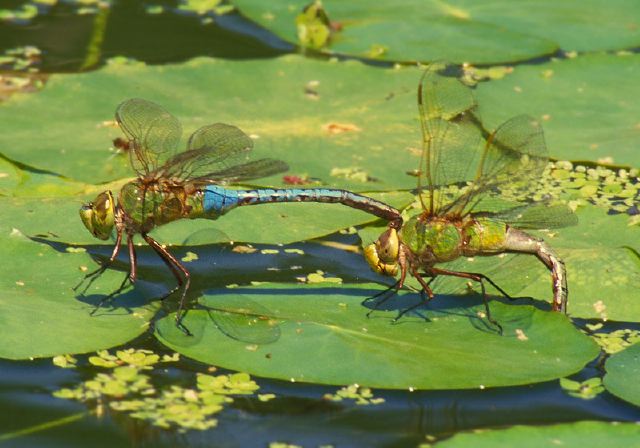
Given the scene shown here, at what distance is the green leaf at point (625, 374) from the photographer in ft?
15.0

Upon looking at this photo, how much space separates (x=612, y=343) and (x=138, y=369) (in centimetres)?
209

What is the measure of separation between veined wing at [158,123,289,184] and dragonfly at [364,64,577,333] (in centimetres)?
69

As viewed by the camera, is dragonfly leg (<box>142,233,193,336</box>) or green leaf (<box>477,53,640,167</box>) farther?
green leaf (<box>477,53,640,167</box>)

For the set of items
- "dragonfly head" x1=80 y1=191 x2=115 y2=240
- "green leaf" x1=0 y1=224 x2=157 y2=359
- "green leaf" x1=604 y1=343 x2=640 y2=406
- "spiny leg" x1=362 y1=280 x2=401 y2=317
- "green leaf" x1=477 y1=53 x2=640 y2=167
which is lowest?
"green leaf" x1=0 y1=224 x2=157 y2=359

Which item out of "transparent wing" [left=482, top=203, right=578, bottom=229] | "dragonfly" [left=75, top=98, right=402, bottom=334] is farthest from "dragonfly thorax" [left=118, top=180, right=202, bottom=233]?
"transparent wing" [left=482, top=203, right=578, bottom=229]

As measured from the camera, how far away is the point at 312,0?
897 centimetres

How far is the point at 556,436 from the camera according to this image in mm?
4109

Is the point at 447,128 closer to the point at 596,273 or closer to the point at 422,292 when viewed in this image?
the point at 422,292

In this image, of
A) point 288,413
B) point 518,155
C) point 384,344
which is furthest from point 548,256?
point 288,413

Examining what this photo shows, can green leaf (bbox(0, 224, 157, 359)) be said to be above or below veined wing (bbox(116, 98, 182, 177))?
below

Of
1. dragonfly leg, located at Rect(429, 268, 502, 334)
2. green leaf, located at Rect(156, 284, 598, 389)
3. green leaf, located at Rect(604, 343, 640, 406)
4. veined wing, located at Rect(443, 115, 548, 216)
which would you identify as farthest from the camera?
veined wing, located at Rect(443, 115, 548, 216)

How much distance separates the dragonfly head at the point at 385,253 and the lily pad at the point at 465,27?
10.1 feet

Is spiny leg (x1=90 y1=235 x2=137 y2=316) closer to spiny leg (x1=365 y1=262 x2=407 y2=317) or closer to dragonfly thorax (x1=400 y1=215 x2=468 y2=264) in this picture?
spiny leg (x1=365 y1=262 x2=407 y2=317)

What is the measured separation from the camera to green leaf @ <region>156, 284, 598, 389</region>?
4664 mm
